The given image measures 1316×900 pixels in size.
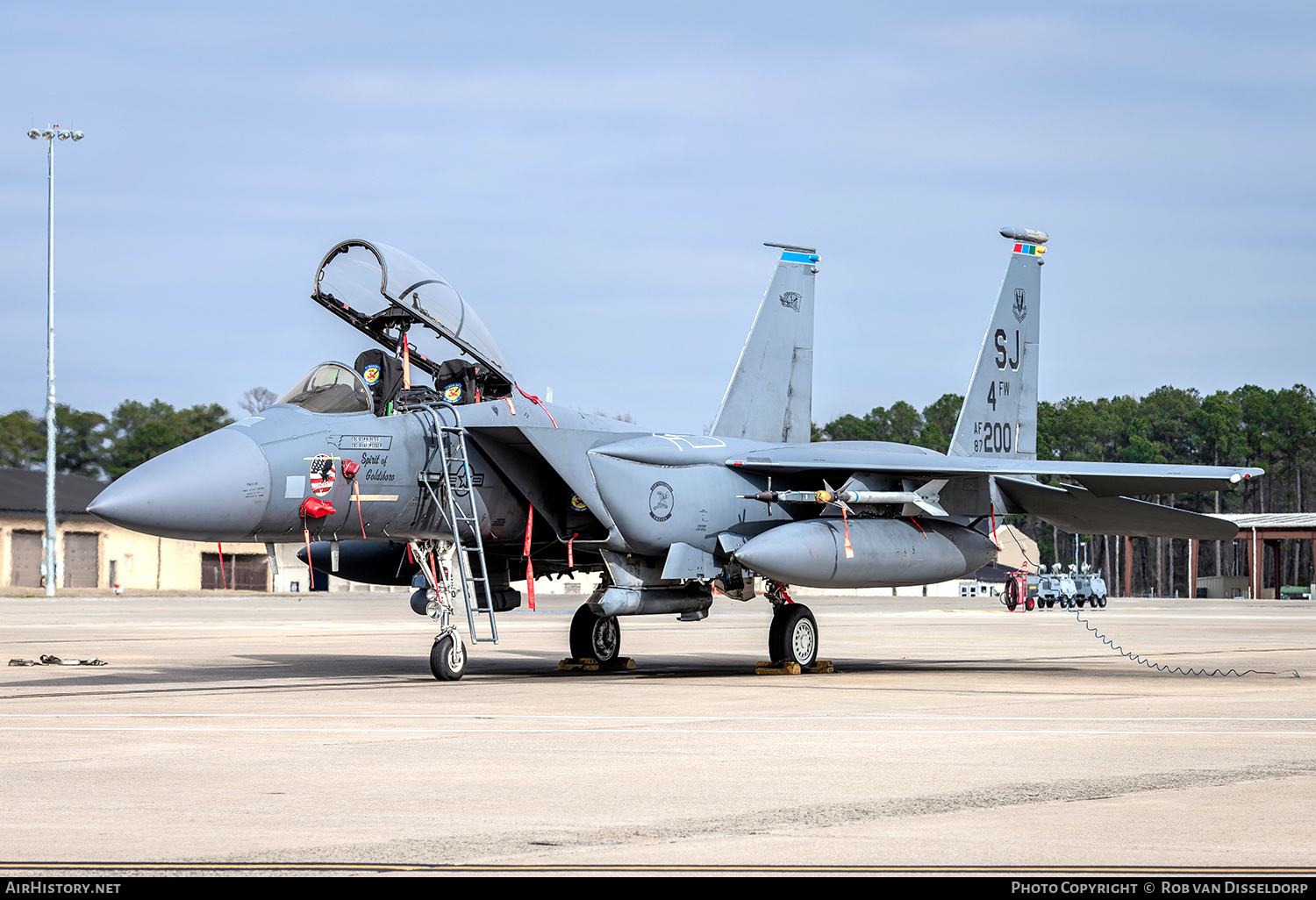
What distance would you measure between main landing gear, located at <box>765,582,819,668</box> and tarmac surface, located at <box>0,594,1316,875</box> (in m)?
0.78

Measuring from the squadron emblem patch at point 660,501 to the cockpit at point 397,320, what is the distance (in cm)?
223

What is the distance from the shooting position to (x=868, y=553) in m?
15.6

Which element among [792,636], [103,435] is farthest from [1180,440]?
[792,636]

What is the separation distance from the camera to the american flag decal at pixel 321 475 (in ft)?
41.2

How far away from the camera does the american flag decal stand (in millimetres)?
12547

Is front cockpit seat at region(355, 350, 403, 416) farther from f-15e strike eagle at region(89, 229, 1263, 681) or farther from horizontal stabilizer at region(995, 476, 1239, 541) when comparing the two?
horizontal stabilizer at region(995, 476, 1239, 541)

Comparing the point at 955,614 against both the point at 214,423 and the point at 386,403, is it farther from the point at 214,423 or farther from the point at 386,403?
the point at 214,423

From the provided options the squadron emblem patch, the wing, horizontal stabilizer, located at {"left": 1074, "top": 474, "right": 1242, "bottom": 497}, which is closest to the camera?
the squadron emblem patch

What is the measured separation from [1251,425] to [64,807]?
394 ft

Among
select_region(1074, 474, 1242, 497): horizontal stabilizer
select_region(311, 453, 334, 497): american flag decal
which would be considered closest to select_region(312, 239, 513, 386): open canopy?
select_region(311, 453, 334, 497): american flag decal

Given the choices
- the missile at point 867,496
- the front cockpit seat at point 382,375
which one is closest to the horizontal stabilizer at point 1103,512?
the missile at point 867,496

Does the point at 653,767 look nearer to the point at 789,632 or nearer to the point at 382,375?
the point at 382,375
